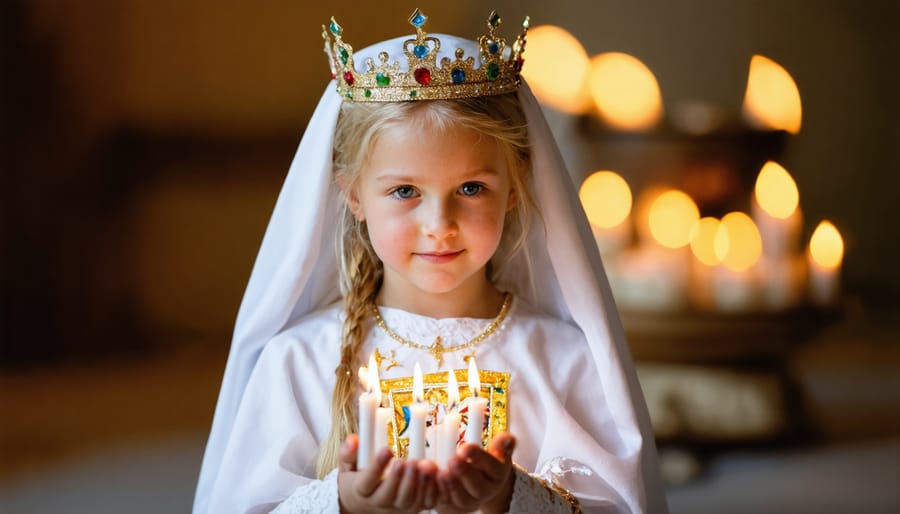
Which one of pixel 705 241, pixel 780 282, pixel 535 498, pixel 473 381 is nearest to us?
pixel 473 381

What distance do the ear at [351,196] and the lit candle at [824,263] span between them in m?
1.77

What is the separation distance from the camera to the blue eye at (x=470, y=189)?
1652 mm

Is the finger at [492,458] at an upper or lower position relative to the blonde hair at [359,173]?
lower

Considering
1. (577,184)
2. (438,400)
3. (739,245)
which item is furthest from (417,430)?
(577,184)

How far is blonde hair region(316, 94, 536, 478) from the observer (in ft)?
5.38

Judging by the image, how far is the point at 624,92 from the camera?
3.42 meters

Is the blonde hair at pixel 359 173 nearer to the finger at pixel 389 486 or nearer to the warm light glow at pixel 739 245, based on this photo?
the finger at pixel 389 486

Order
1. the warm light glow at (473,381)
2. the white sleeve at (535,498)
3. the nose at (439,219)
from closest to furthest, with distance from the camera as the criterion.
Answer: the warm light glow at (473,381) → the white sleeve at (535,498) → the nose at (439,219)

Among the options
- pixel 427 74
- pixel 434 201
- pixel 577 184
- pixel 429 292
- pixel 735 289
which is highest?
pixel 577 184

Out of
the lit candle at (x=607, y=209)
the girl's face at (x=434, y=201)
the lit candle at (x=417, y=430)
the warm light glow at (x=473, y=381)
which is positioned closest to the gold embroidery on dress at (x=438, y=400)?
the girl's face at (x=434, y=201)

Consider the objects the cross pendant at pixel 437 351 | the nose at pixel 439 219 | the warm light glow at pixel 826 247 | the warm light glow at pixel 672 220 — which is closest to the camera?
the nose at pixel 439 219

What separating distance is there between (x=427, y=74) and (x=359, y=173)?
Result: 197 mm

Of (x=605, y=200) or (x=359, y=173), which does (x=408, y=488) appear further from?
(x=605, y=200)

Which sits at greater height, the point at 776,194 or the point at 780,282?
the point at 776,194
